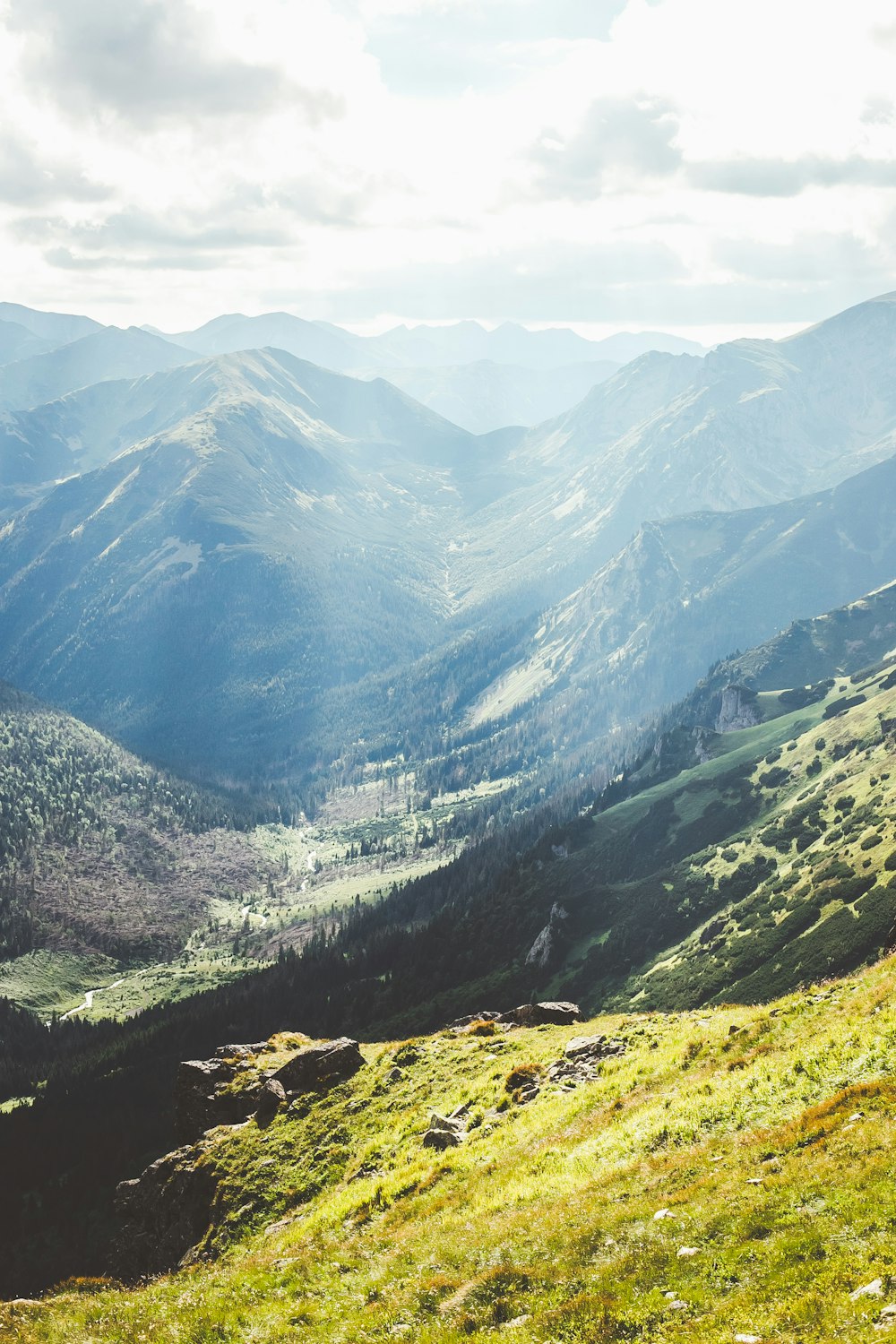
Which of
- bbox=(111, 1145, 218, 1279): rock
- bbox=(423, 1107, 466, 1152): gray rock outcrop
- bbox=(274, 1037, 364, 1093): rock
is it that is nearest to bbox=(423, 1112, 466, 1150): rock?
bbox=(423, 1107, 466, 1152): gray rock outcrop

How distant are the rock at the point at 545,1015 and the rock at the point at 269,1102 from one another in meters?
22.6

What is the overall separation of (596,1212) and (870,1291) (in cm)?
1213

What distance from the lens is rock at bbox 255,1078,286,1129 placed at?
60125 mm

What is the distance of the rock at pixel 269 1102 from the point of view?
60125 mm

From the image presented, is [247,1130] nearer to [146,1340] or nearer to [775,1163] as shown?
→ [146,1340]

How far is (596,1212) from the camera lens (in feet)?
97.0

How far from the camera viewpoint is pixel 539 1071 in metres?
52.3

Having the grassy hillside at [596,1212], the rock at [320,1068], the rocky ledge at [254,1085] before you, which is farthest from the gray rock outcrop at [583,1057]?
the rocky ledge at [254,1085]

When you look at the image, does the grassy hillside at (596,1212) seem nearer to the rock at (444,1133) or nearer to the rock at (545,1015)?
the rock at (444,1133)

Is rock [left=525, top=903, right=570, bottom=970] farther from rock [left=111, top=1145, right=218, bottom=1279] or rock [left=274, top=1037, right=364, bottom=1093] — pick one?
rock [left=111, top=1145, right=218, bottom=1279]

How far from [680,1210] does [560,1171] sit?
386 inches

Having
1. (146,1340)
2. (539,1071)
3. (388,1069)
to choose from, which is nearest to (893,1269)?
(146,1340)

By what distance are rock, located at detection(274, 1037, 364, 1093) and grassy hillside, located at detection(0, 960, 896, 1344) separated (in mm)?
8156

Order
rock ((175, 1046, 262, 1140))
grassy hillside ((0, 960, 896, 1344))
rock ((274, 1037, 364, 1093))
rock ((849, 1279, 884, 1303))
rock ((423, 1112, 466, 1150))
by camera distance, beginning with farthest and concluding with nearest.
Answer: rock ((175, 1046, 262, 1140))
rock ((274, 1037, 364, 1093))
rock ((423, 1112, 466, 1150))
grassy hillside ((0, 960, 896, 1344))
rock ((849, 1279, 884, 1303))
